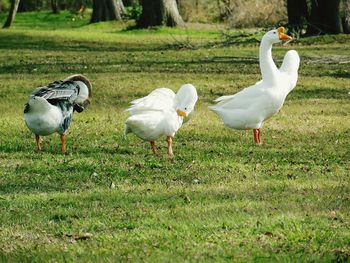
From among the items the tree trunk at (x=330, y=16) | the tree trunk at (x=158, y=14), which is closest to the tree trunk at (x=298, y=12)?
the tree trunk at (x=330, y=16)

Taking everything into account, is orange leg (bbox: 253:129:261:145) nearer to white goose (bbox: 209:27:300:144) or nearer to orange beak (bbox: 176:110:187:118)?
white goose (bbox: 209:27:300:144)

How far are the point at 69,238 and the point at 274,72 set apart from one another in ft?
16.6

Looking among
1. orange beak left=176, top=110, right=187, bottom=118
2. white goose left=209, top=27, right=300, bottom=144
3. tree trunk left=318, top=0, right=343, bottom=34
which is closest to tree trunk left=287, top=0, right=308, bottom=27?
tree trunk left=318, top=0, right=343, bottom=34

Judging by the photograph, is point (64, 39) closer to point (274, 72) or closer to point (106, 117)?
point (106, 117)

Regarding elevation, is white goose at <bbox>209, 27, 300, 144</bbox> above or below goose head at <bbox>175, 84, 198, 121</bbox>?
below

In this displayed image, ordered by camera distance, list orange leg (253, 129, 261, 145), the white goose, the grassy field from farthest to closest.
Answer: orange leg (253, 129, 261, 145)
the white goose
the grassy field

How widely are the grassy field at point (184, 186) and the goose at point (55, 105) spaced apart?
318 millimetres

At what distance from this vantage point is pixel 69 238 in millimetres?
6625

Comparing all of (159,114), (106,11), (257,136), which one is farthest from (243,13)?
(159,114)

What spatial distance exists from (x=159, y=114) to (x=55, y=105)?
45.8 inches

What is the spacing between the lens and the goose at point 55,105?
32.9 feet

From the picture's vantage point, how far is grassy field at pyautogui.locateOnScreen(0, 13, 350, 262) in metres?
6.31

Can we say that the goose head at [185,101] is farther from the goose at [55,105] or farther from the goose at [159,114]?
the goose at [55,105]

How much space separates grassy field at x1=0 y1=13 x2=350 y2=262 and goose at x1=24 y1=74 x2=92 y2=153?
1.04ft
